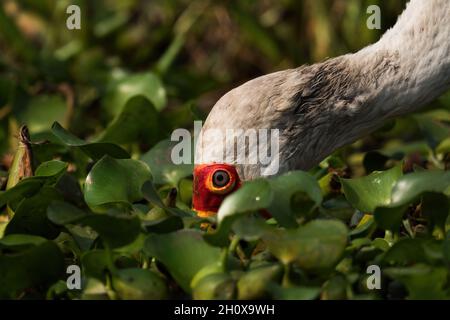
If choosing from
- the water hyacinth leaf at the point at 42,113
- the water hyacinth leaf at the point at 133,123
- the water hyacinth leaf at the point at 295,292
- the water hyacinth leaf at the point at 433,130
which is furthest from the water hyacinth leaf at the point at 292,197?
the water hyacinth leaf at the point at 42,113

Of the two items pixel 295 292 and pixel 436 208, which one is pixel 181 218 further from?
pixel 436 208

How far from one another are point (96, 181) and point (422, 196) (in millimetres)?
892

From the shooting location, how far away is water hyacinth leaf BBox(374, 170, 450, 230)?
2.73 metres

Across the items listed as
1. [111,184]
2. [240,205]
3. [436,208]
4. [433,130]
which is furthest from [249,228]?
[433,130]

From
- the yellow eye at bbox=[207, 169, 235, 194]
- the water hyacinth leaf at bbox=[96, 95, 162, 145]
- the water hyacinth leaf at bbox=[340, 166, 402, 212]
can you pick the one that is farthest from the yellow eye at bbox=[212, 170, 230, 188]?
the water hyacinth leaf at bbox=[96, 95, 162, 145]

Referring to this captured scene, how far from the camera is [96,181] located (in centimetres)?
308

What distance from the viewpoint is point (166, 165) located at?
3545 mm

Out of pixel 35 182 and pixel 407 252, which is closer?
pixel 407 252

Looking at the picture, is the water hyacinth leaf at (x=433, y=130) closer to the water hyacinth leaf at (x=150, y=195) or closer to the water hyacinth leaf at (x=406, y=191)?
the water hyacinth leaf at (x=406, y=191)

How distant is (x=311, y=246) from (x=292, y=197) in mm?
220

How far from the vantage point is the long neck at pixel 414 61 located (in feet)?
10.8

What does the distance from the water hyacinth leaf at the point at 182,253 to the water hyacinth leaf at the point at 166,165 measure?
79 centimetres

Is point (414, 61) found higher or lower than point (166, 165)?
higher

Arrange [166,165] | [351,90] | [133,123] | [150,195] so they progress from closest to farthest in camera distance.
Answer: [150,195], [351,90], [166,165], [133,123]
